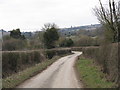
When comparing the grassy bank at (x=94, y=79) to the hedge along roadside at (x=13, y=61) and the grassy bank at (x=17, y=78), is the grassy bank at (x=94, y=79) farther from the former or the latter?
the hedge along roadside at (x=13, y=61)

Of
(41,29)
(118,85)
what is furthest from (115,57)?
(41,29)

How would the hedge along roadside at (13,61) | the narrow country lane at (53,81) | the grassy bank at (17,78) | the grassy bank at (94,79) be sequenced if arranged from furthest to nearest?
the hedge along roadside at (13,61)
the grassy bank at (17,78)
the narrow country lane at (53,81)
the grassy bank at (94,79)

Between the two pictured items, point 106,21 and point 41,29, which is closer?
point 106,21

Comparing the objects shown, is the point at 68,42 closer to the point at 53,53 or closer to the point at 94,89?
the point at 53,53

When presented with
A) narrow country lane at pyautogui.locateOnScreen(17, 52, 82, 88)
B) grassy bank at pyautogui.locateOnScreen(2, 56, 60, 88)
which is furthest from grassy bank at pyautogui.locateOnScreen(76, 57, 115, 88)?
grassy bank at pyautogui.locateOnScreen(2, 56, 60, 88)

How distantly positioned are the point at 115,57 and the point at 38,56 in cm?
3295

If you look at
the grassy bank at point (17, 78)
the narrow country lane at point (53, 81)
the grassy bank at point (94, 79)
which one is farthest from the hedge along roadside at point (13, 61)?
the grassy bank at point (94, 79)

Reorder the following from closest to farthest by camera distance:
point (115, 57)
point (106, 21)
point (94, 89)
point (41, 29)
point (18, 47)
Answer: point (94, 89) < point (115, 57) < point (106, 21) < point (18, 47) < point (41, 29)

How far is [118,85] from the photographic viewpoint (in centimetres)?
1499

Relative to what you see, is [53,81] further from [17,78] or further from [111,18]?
[111,18]

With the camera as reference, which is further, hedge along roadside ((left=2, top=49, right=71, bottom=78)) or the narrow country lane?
hedge along roadside ((left=2, top=49, right=71, bottom=78))

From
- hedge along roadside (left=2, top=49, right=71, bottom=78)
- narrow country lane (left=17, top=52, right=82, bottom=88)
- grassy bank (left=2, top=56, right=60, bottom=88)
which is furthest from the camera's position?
Answer: hedge along roadside (left=2, top=49, right=71, bottom=78)

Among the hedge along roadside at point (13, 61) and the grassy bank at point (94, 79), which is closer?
the grassy bank at point (94, 79)

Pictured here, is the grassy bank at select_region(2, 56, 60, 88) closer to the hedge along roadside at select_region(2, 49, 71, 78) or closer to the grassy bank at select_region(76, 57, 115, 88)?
the hedge along roadside at select_region(2, 49, 71, 78)
